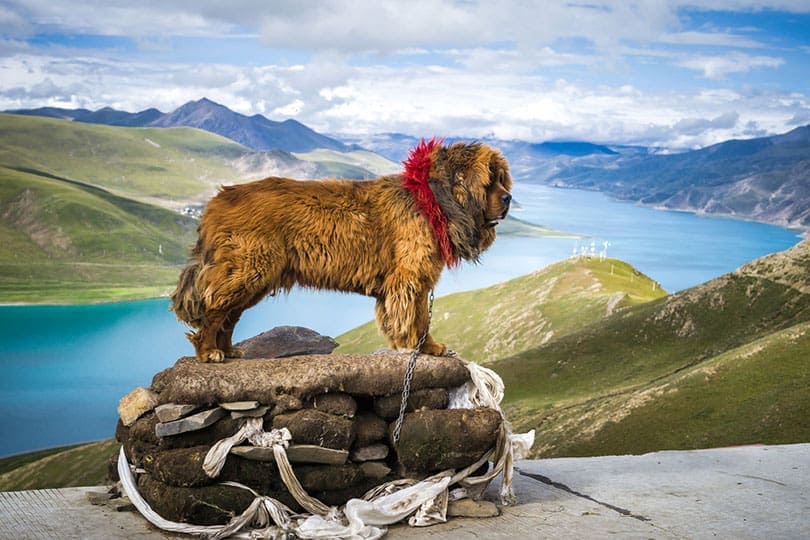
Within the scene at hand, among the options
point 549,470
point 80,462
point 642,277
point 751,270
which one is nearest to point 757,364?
point 751,270

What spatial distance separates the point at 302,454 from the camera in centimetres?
838

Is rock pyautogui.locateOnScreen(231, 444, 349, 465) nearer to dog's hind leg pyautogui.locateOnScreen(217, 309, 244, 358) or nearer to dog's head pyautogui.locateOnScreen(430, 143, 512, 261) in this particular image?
dog's hind leg pyautogui.locateOnScreen(217, 309, 244, 358)

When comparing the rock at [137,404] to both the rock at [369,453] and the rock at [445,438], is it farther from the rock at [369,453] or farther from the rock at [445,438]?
the rock at [445,438]

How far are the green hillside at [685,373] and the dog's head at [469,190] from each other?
29730mm

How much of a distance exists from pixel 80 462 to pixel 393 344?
6516 centimetres

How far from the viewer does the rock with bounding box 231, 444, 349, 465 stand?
8203mm

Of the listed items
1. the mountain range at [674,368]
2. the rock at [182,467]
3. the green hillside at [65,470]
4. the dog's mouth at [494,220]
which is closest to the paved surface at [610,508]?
the rock at [182,467]

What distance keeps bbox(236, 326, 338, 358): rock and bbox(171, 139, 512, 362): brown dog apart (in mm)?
915

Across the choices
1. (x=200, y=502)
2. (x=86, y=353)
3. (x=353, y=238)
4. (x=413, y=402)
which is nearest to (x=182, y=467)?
(x=200, y=502)

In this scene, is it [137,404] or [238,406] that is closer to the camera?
Result: [238,406]

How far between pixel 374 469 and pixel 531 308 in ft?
375

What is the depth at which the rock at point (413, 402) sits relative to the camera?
8961mm

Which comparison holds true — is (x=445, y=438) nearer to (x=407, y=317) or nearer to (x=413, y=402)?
(x=413, y=402)

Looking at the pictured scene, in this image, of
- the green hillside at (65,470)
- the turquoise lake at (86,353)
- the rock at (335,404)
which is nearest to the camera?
the rock at (335,404)
